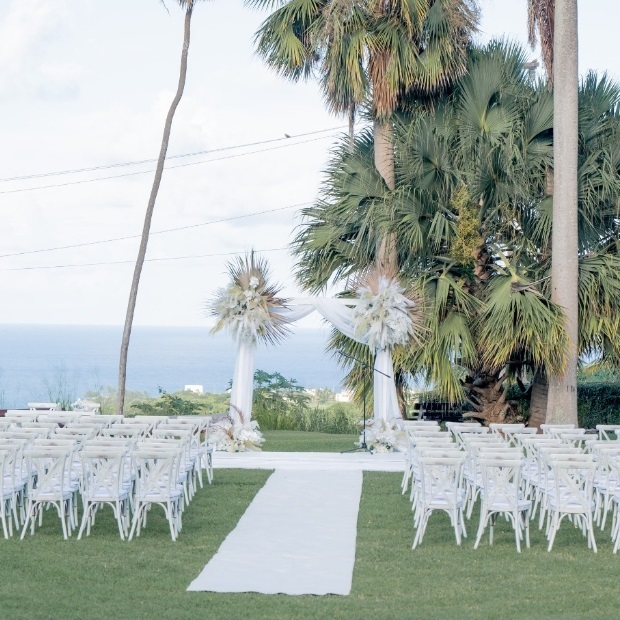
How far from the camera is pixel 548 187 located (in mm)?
20625

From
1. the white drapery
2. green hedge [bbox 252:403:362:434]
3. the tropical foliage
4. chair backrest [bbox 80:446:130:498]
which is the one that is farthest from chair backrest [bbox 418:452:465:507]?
green hedge [bbox 252:403:362:434]

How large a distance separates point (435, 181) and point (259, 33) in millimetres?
4952

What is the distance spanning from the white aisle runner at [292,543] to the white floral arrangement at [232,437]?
3.55 metres

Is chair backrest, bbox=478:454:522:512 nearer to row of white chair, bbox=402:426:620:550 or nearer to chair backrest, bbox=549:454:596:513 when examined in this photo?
row of white chair, bbox=402:426:620:550

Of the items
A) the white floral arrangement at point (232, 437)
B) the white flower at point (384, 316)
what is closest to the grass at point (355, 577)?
the white flower at point (384, 316)

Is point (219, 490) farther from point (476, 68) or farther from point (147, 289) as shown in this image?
point (147, 289)

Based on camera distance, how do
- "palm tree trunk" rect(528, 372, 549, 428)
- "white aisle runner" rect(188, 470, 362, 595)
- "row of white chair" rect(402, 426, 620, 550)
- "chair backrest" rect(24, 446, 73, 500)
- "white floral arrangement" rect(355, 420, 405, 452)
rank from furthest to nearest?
"palm tree trunk" rect(528, 372, 549, 428), "white floral arrangement" rect(355, 420, 405, 452), "chair backrest" rect(24, 446, 73, 500), "row of white chair" rect(402, 426, 620, 550), "white aisle runner" rect(188, 470, 362, 595)

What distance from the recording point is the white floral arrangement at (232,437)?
1880cm

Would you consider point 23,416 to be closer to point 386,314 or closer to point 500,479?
point 386,314

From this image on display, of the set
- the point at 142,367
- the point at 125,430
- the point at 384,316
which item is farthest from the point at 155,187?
the point at 142,367

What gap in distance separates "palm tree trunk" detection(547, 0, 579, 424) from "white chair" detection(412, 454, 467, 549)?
8.53 meters

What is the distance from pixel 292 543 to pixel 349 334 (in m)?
8.68

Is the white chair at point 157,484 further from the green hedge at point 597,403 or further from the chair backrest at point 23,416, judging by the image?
the green hedge at point 597,403

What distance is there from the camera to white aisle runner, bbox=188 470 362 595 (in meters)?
9.03
